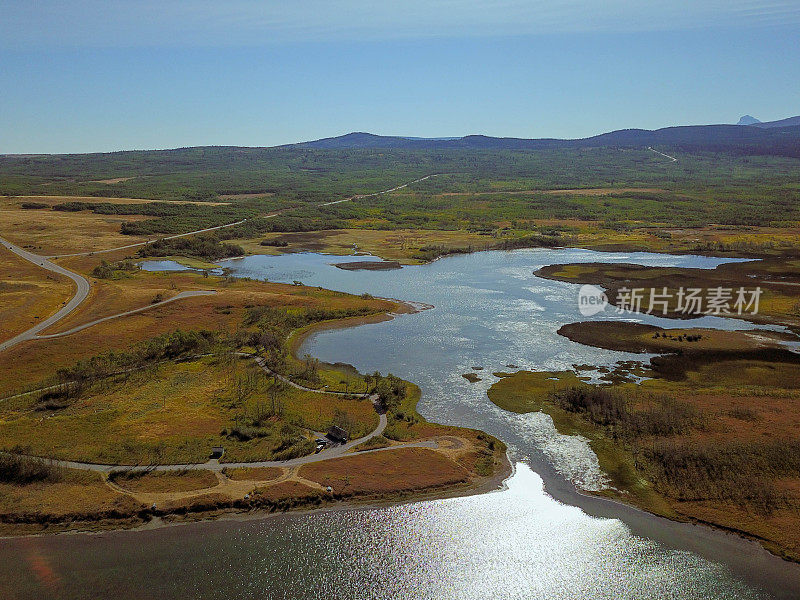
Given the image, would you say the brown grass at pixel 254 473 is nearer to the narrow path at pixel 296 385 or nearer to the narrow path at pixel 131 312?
the narrow path at pixel 296 385

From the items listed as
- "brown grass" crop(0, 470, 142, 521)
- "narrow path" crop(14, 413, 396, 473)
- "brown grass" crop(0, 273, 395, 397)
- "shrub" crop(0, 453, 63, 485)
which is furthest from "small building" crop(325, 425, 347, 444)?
"brown grass" crop(0, 273, 395, 397)

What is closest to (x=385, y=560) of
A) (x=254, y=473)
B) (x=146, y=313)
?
(x=254, y=473)

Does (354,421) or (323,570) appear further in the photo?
(354,421)

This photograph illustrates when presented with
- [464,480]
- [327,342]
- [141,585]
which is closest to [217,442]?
[141,585]

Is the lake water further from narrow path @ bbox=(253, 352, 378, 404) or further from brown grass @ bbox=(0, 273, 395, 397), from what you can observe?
brown grass @ bbox=(0, 273, 395, 397)

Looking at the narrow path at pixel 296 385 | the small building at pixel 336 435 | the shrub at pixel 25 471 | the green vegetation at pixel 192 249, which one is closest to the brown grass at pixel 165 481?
the shrub at pixel 25 471

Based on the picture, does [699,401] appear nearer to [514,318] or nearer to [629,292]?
[514,318]
